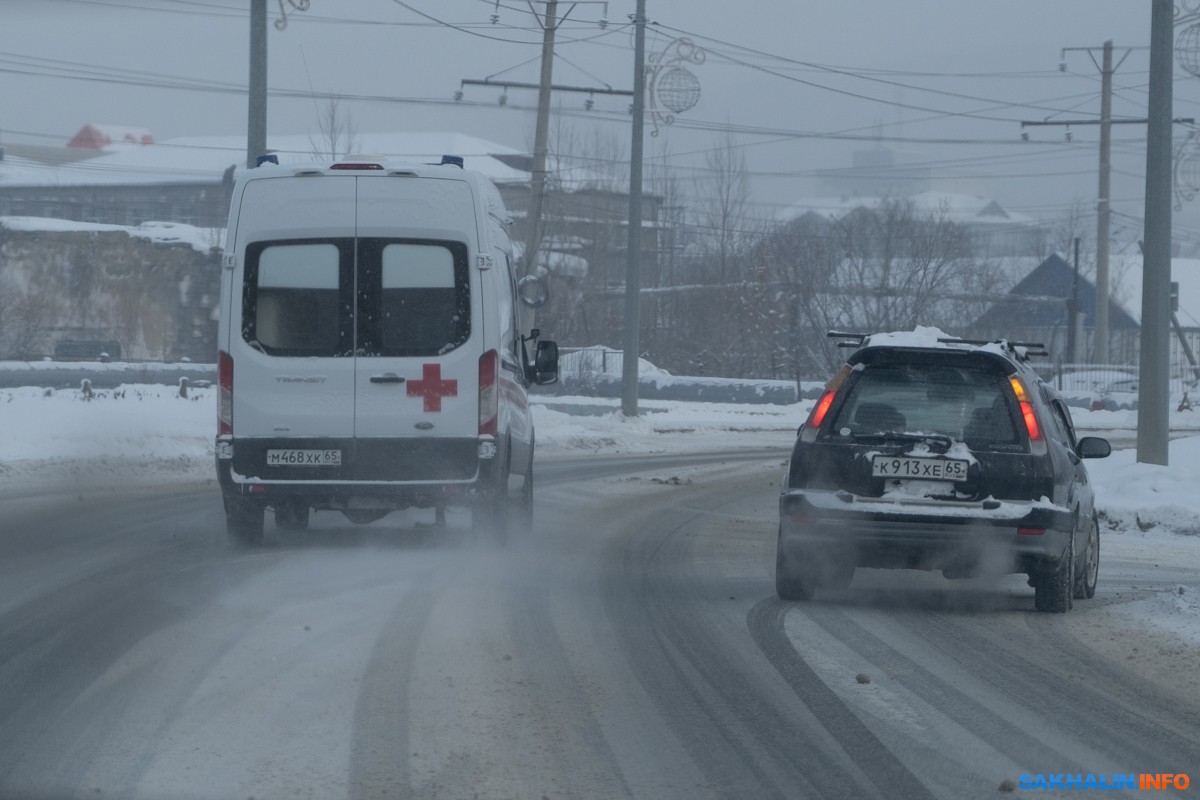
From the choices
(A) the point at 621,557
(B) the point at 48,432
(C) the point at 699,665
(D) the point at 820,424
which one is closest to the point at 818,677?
(C) the point at 699,665

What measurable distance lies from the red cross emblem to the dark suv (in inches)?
118

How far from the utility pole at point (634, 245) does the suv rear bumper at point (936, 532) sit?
73.3 ft

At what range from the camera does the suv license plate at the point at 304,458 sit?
10672 mm

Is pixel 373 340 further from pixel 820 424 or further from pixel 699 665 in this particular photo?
pixel 699 665

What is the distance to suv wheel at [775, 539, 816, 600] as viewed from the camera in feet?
28.8

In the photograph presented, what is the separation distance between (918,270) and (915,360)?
42664 mm

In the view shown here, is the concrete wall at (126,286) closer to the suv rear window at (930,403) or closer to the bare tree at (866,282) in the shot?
the bare tree at (866,282)

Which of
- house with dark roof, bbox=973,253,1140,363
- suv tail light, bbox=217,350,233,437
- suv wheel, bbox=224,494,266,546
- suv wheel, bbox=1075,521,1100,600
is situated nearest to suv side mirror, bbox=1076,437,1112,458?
suv wheel, bbox=1075,521,1100,600

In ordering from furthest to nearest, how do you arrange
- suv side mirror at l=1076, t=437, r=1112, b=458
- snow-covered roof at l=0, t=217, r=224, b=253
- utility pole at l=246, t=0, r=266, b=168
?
1. snow-covered roof at l=0, t=217, r=224, b=253
2. utility pole at l=246, t=0, r=266, b=168
3. suv side mirror at l=1076, t=437, r=1112, b=458

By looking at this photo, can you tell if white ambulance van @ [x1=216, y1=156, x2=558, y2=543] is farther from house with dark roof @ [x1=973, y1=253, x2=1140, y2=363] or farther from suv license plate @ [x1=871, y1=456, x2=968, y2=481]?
house with dark roof @ [x1=973, y1=253, x2=1140, y2=363]

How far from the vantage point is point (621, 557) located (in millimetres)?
11148

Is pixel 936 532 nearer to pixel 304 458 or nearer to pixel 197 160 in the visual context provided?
pixel 304 458

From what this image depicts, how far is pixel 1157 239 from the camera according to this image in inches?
604

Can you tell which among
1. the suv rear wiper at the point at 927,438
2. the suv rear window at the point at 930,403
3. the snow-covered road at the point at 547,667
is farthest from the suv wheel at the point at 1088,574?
the suv rear wiper at the point at 927,438
